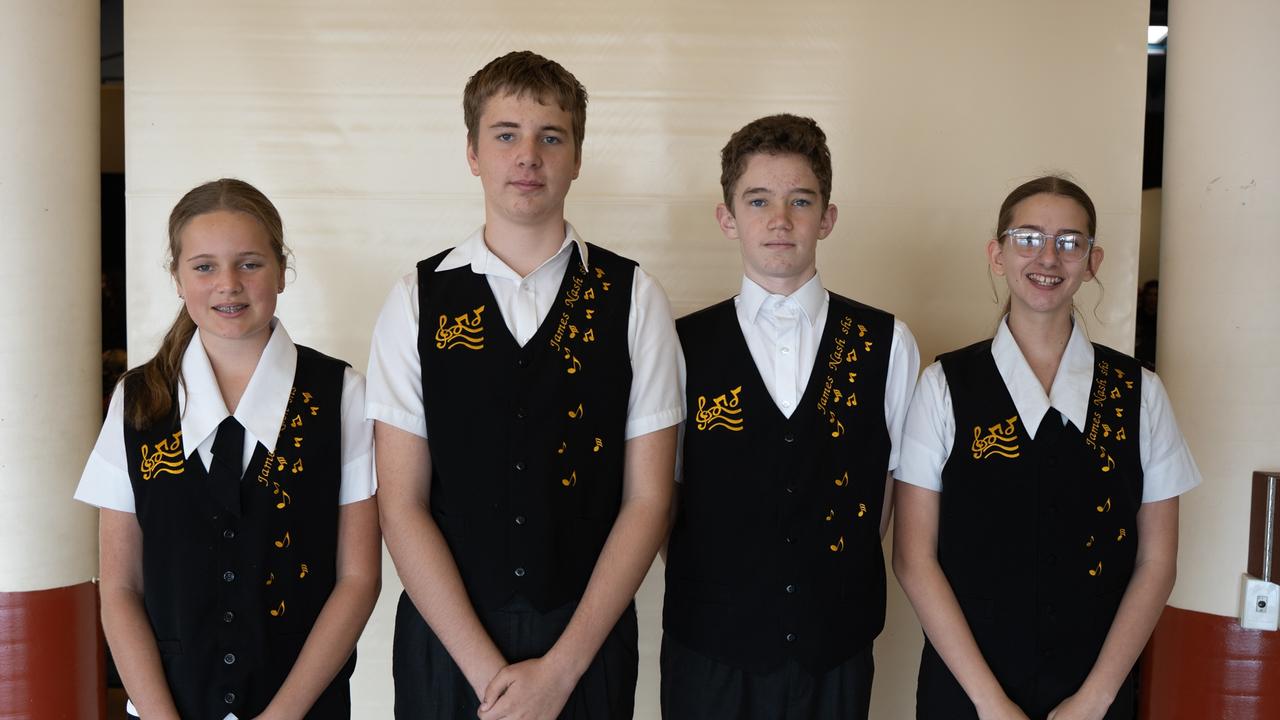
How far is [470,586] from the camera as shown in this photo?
1770mm

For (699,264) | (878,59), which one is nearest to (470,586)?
(699,264)

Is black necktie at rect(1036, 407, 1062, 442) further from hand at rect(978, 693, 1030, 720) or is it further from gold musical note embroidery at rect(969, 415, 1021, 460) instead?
hand at rect(978, 693, 1030, 720)

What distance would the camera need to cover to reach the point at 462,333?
179 cm

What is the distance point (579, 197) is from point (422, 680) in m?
1.40

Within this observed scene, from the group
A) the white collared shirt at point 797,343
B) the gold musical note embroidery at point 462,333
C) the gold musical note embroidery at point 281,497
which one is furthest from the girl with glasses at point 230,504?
the white collared shirt at point 797,343

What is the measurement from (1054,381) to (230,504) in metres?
1.55

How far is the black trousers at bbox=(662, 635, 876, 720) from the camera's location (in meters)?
1.90

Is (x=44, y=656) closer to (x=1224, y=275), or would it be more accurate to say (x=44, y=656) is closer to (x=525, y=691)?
(x=525, y=691)

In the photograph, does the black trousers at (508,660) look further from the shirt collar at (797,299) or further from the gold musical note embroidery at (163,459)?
the shirt collar at (797,299)

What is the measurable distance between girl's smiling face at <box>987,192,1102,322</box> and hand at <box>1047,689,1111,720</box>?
0.74 m

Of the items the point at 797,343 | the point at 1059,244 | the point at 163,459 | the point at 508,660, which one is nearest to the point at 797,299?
the point at 797,343

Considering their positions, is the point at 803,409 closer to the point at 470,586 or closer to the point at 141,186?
the point at 470,586

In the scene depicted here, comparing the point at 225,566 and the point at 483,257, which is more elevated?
the point at 483,257

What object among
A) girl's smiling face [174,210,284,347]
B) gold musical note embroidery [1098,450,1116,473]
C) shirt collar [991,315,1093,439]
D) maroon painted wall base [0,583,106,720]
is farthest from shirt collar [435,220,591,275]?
maroon painted wall base [0,583,106,720]
